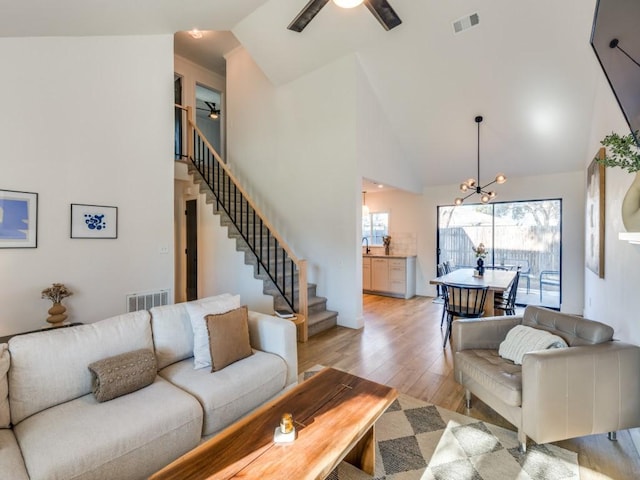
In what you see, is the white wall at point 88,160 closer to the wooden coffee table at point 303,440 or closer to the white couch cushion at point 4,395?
the white couch cushion at point 4,395

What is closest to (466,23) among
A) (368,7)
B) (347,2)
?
(368,7)

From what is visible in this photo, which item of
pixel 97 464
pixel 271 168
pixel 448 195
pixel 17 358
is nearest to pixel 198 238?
pixel 271 168

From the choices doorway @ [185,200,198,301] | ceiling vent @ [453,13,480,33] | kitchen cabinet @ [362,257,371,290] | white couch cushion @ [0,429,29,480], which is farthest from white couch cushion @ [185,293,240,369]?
kitchen cabinet @ [362,257,371,290]

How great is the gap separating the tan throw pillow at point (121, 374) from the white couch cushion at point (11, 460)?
367mm

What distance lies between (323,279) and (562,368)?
346 cm

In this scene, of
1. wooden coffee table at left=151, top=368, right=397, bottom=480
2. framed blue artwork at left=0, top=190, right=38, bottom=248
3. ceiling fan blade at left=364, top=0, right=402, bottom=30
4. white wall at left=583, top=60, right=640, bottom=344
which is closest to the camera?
wooden coffee table at left=151, top=368, right=397, bottom=480

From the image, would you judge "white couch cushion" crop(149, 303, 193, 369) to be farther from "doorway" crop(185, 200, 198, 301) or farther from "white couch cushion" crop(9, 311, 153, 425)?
"doorway" crop(185, 200, 198, 301)

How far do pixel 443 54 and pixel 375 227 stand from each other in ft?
14.1

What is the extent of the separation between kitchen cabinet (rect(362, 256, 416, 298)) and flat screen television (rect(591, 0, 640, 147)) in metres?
5.08

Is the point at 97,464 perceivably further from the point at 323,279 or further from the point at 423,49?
the point at 423,49

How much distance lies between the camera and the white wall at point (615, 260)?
2.35 meters

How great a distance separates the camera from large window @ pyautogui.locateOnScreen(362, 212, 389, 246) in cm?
773

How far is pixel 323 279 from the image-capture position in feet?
16.6

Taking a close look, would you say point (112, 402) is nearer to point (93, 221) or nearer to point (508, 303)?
point (93, 221)
